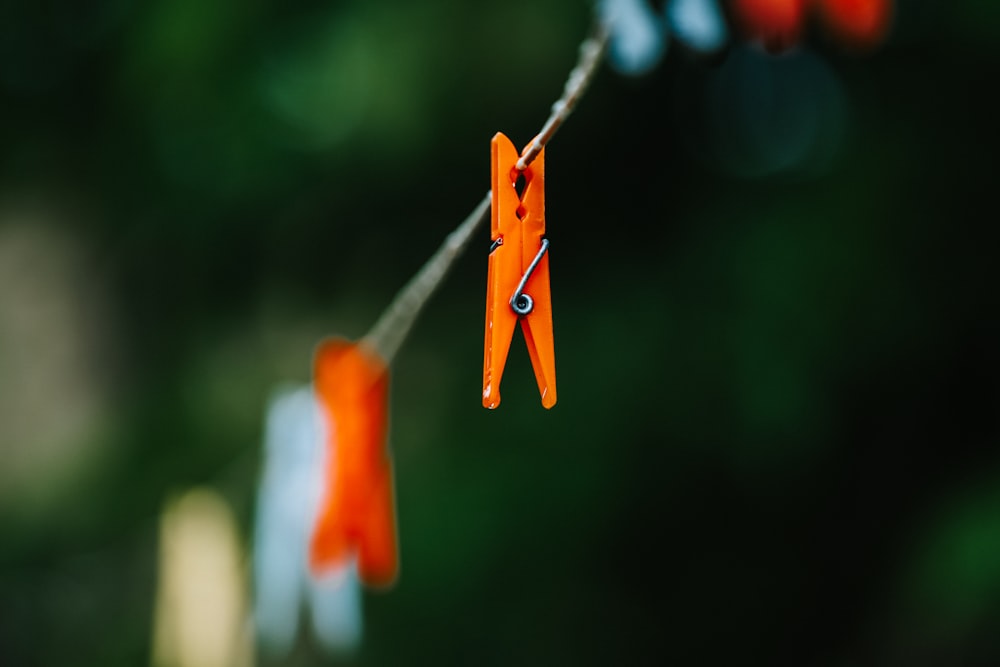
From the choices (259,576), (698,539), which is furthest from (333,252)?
(698,539)

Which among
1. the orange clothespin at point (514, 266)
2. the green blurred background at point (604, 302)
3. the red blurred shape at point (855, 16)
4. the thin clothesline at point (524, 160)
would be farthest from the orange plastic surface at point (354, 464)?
the green blurred background at point (604, 302)

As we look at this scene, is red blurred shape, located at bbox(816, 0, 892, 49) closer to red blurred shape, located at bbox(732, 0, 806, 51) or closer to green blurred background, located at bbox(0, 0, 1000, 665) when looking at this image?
red blurred shape, located at bbox(732, 0, 806, 51)

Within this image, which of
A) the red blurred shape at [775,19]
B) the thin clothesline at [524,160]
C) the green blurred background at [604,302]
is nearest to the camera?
the thin clothesline at [524,160]

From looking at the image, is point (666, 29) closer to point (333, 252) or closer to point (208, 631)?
point (208, 631)

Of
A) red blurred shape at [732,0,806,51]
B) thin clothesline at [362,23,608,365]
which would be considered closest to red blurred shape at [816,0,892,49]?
red blurred shape at [732,0,806,51]

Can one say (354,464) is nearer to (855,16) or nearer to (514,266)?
(514,266)

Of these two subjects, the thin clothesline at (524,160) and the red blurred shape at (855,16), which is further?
the red blurred shape at (855,16)

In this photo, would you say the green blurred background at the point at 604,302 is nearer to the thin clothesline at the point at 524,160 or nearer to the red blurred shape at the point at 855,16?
the red blurred shape at the point at 855,16

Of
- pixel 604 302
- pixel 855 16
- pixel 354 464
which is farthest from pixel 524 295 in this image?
pixel 604 302

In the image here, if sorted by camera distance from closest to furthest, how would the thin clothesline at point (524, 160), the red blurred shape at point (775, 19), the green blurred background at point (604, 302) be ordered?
the thin clothesline at point (524, 160) < the red blurred shape at point (775, 19) < the green blurred background at point (604, 302)
